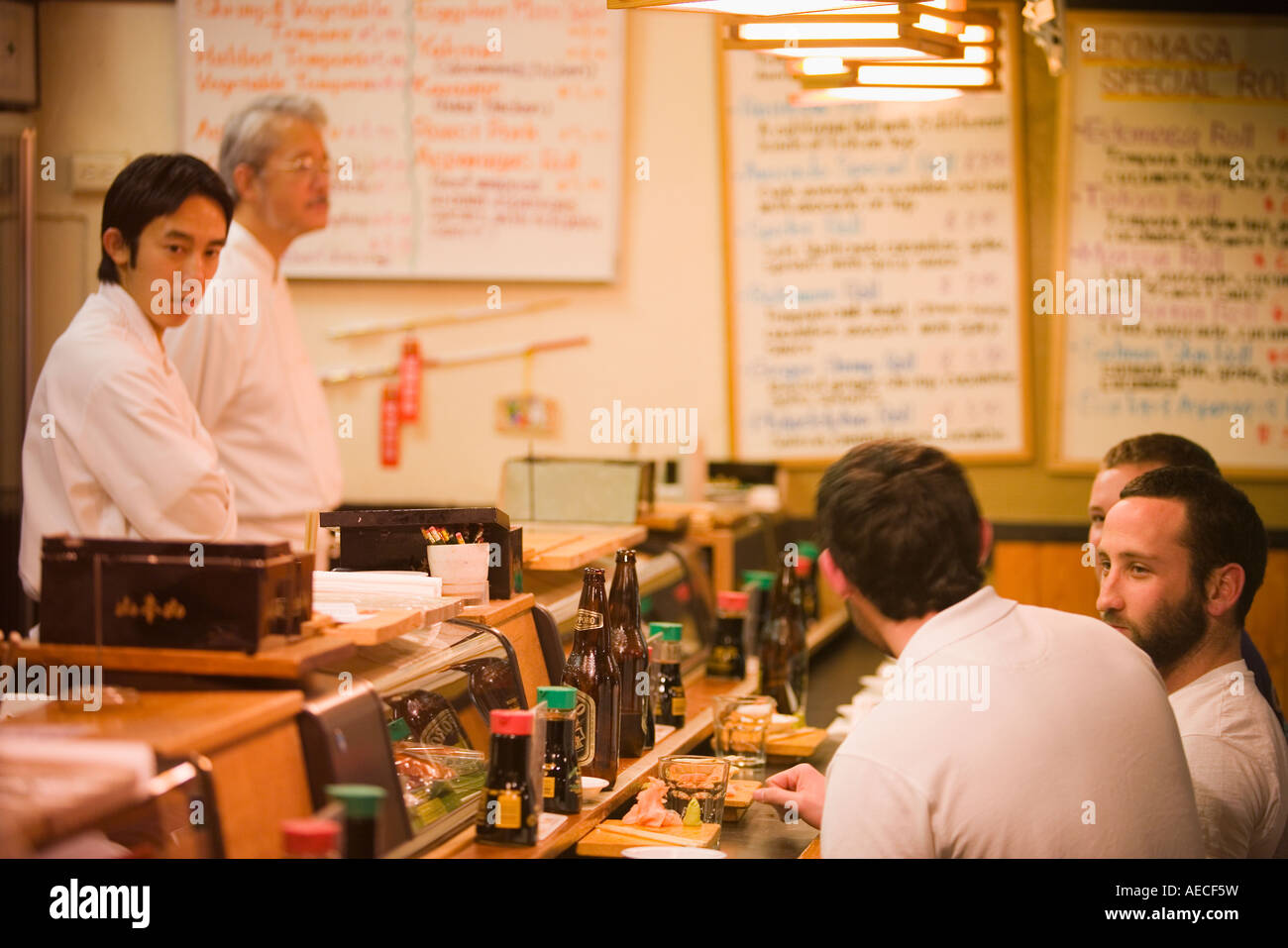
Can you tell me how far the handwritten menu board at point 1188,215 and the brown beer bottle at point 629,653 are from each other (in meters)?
3.02

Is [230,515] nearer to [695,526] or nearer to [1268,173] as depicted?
[695,526]

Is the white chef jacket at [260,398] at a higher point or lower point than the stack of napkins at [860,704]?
higher

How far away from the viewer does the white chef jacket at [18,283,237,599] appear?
7.86 feet

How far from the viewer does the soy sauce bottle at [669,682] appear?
268 centimetres

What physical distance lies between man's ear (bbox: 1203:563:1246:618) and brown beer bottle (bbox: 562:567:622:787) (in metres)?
1.05

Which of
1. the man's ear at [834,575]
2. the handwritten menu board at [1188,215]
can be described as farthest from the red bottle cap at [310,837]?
the handwritten menu board at [1188,215]

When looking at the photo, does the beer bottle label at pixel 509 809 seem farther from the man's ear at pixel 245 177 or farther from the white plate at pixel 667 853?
the man's ear at pixel 245 177

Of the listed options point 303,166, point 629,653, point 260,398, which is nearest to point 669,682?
point 629,653

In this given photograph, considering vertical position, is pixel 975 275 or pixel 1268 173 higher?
pixel 1268 173

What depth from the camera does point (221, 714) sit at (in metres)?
1.49

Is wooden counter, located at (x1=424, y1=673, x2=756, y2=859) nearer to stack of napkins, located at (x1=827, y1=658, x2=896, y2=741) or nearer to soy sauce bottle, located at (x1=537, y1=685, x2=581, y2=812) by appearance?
soy sauce bottle, located at (x1=537, y1=685, x2=581, y2=812)

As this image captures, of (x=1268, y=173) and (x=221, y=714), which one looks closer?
(x=221, y=714)
